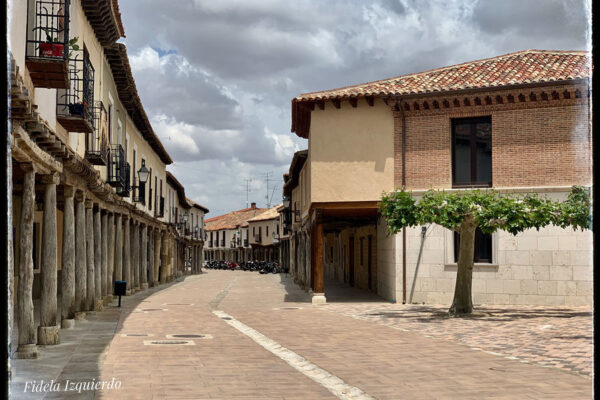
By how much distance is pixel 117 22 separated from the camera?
18.4 m

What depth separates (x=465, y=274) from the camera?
17.2m

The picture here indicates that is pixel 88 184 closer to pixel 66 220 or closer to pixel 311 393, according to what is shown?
pixel 66 220

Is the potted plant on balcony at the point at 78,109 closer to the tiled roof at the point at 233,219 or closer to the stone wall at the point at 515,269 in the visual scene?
the stone wall at the point at 515,269

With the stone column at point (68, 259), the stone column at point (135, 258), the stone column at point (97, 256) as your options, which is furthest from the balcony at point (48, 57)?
the stone column at point (135, 258)

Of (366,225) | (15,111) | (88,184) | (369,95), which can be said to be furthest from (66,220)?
(366,225)

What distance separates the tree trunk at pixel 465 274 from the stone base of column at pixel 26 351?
34.6 ft

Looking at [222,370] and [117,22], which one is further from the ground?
[117,22]

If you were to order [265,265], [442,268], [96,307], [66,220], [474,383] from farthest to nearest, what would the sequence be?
[265,265] < [442,268] < [96,307] < [66,220] < [474,383]

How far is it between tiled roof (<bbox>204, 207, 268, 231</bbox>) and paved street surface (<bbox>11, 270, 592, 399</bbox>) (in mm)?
88076

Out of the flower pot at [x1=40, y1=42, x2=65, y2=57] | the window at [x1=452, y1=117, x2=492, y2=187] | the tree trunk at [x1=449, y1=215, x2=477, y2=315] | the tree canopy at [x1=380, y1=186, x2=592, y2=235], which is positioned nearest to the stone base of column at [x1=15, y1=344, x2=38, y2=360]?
the flower pot at [x1=40, y1=42, x2=65, y2=57]

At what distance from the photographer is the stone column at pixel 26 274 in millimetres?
9867

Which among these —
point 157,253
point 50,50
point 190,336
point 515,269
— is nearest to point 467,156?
point 515,269

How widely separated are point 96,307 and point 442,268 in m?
10.3

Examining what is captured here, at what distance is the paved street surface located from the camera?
7.73 metres
